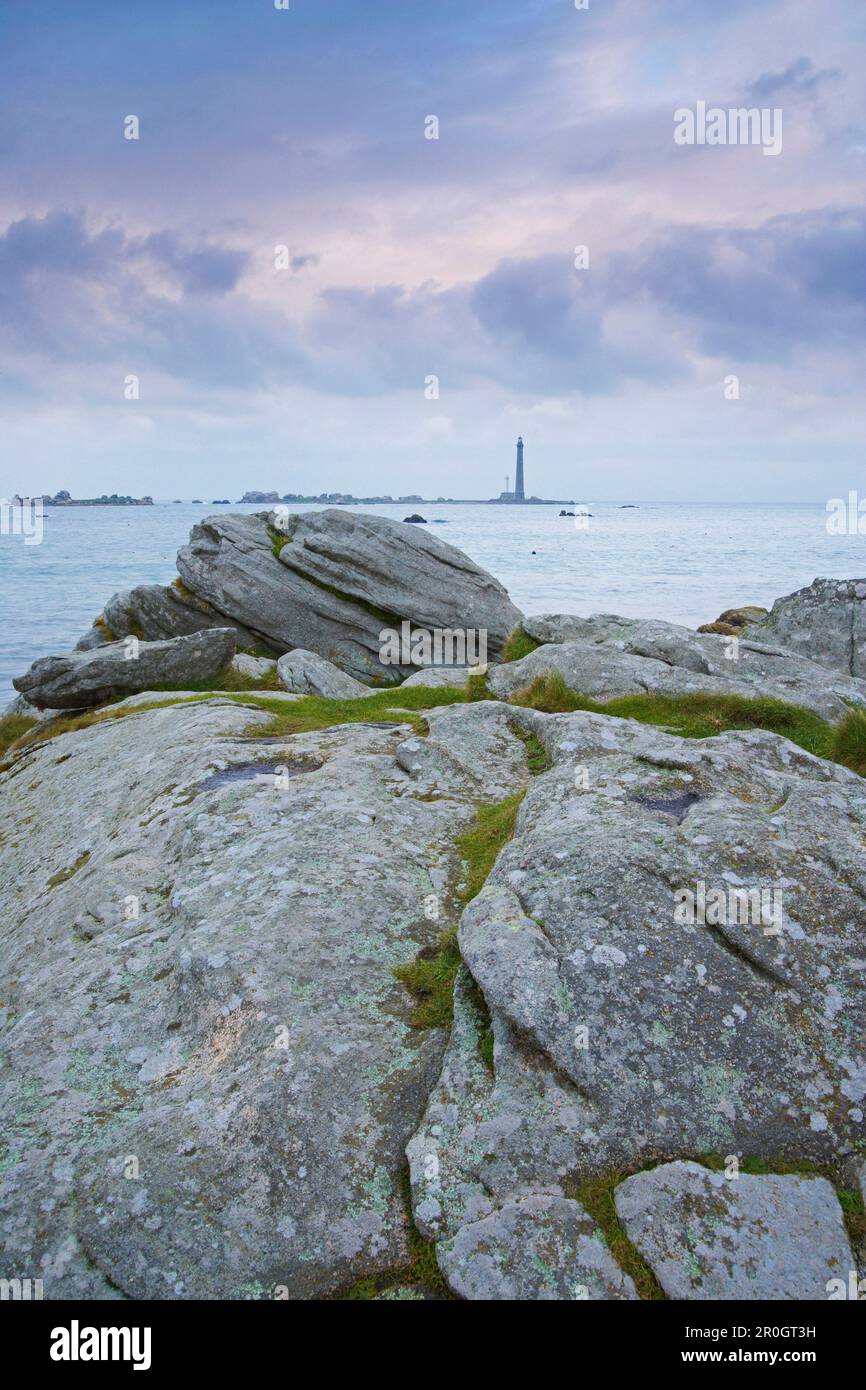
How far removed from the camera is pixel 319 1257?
4.98 metres

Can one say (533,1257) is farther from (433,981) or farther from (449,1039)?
(433,981)

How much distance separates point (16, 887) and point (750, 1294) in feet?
30.5

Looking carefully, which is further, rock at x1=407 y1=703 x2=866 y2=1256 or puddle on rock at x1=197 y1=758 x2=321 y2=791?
puddle on rock at x1=197 y1=758 x2=321 y2=791

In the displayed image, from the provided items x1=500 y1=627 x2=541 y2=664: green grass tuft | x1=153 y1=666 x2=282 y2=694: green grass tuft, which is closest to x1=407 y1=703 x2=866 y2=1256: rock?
x1=500 y1=627 x2=541 y2=664: green grass tuft

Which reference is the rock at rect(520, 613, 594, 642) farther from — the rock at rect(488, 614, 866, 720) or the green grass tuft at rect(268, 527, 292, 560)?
the green grass tuft at rect(268, 527, 292, 560)

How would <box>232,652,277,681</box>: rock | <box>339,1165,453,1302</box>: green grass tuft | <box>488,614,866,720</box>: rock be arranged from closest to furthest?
1. <box>339,1165,453,1302</box>: green grass tuft
2. <box>488,614,866,720</box>: rock
3. <box>232,652,277,681</box>: rock

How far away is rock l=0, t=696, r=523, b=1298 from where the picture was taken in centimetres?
505

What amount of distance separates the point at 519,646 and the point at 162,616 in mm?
15845

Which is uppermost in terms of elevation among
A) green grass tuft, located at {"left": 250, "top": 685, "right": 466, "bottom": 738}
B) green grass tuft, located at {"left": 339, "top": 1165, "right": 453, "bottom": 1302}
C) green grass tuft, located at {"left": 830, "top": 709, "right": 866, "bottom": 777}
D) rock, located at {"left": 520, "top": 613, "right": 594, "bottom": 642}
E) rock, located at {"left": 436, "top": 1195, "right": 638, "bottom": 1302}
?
rock, located at {"left": 520, "top": 613, "right": 594, "bottom": 642}

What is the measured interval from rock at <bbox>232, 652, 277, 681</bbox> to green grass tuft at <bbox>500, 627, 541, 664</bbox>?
26.2 ft

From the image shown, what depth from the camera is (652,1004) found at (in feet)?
19.6

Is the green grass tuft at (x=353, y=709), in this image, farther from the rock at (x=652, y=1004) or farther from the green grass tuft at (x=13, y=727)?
the green grass tuft at (x=13, y=727)
